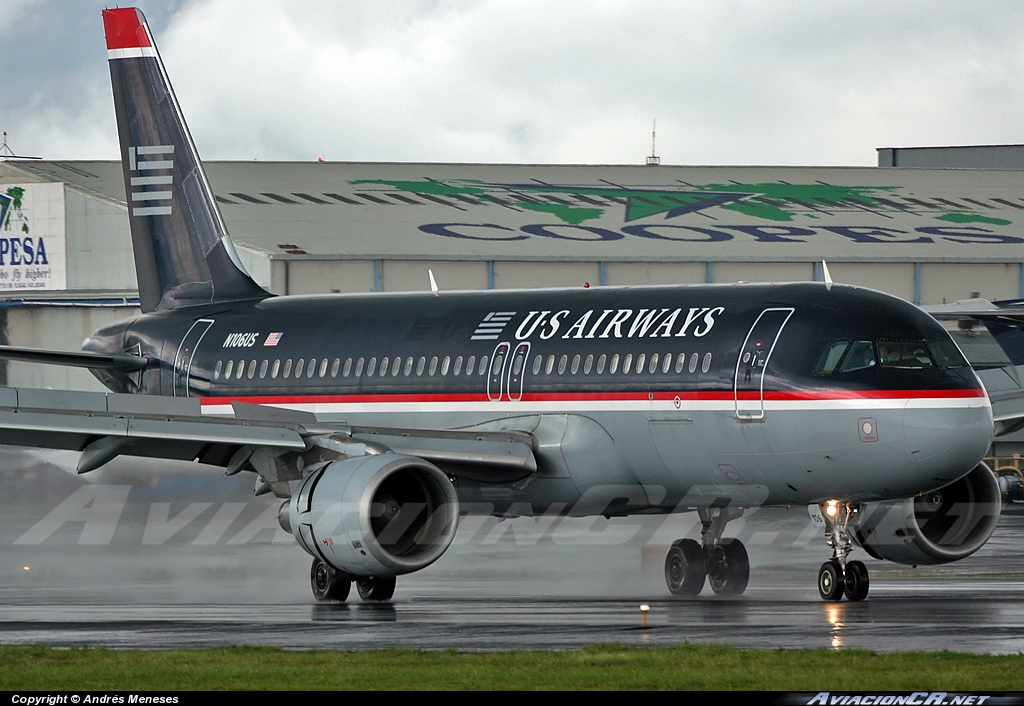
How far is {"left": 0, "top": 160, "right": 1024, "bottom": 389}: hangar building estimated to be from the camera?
46.4 m

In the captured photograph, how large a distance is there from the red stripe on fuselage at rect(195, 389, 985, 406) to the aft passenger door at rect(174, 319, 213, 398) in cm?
75

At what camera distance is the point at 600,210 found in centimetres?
5475

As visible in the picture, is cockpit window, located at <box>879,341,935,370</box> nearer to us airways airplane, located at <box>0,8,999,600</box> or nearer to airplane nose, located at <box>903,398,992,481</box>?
us airways airplane, located at <box>0,8,999,600</box>

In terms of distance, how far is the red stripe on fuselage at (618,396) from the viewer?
802 inches

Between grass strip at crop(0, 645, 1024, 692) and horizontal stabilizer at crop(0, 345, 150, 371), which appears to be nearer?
grass strip at crop(0, 645, 1024, 692)

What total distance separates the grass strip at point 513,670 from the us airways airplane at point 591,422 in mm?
5635

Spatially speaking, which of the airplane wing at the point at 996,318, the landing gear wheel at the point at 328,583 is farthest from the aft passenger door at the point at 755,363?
the airplane wing at the point at 996,318

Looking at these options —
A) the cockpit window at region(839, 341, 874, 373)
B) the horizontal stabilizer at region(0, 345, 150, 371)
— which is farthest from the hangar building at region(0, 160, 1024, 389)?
the cockpit window at region(839, 341, 874, 373)

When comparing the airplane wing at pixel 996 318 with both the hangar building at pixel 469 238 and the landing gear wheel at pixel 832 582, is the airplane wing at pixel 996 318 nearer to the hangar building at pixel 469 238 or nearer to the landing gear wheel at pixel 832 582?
the hangar building at pixel 469 238

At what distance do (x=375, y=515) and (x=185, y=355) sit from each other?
362 inches

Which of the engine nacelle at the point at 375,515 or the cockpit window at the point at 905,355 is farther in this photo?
the cockpit window at the point at 905,355

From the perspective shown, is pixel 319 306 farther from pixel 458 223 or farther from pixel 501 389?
pixel 458 223

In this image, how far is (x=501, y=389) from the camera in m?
24.5

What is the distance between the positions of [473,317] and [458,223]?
82.9ft
